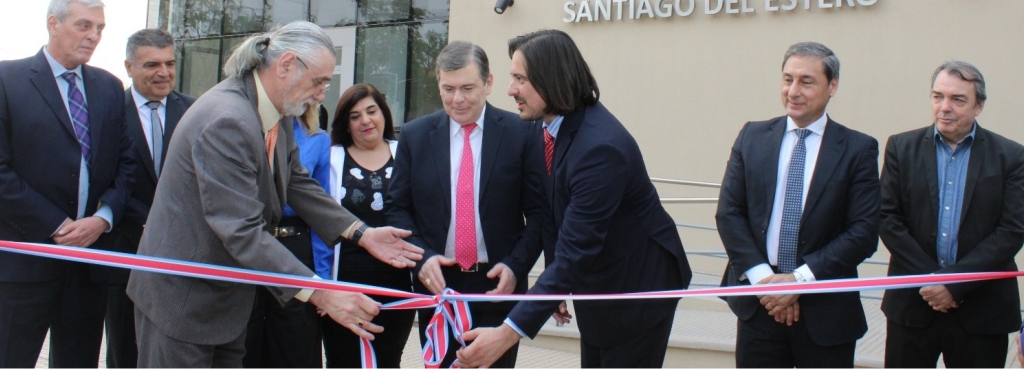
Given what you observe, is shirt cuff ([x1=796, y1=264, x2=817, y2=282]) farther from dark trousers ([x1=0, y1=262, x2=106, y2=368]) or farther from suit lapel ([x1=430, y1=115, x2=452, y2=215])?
dark trousers ([x1=0, y1=262, x2=106, y2=368])

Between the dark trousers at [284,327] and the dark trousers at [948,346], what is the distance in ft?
8.68

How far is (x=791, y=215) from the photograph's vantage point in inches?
126

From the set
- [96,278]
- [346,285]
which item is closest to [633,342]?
[346,285]

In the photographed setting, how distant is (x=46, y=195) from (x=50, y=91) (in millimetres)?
460

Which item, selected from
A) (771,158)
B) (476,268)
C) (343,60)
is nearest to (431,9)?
(343,60)

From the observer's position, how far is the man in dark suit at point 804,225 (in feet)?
10.1

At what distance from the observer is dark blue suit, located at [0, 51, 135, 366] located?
354cm

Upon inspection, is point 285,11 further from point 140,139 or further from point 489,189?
point 489,189

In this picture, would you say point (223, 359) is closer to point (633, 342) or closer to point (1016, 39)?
point (633, 342)

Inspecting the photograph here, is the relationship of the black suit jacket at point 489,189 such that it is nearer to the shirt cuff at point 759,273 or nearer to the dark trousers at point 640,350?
the dark trousers at point 640,350

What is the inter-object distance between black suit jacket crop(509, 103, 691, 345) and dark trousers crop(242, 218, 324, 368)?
56.7 inches

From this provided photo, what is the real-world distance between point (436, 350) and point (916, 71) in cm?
646

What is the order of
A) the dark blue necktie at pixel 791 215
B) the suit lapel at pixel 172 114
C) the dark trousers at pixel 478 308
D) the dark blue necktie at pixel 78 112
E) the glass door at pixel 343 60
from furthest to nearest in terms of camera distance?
the glass door at pixel 343 60
the suit lapel at pixel 172 114
the dark blue necktie at pixel 78 112
the dark trousers at pixel 478 308
the dark blue necktie at pixel 791 215

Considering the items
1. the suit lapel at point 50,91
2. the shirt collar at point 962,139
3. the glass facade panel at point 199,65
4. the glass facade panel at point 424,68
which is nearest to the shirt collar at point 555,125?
the shirt collar at point 962,139
